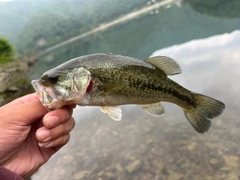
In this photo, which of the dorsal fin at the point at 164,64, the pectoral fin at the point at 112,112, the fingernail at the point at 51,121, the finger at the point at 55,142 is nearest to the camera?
the fingernail at the point at 51,121

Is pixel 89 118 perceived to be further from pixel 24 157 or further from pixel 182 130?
pixel 24 157

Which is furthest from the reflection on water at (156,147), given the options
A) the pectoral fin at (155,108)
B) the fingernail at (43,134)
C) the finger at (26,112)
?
the finger at (26,112)

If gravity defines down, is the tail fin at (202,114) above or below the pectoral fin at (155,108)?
below

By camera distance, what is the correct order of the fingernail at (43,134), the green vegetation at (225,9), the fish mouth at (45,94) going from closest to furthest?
the fish mouth at (45,94)
the fingernail at (43,134)
the green vegetation at (225,9)

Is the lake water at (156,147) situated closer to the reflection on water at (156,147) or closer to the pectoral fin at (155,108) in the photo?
the reflection on water at (156,147)

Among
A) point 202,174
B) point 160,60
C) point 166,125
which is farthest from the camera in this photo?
point 166,125

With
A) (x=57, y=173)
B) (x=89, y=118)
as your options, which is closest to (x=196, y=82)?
(x=89, y=118)

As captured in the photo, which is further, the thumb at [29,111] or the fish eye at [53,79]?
the thumb at [29,111]

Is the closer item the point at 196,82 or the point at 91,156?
the point at 91,156
